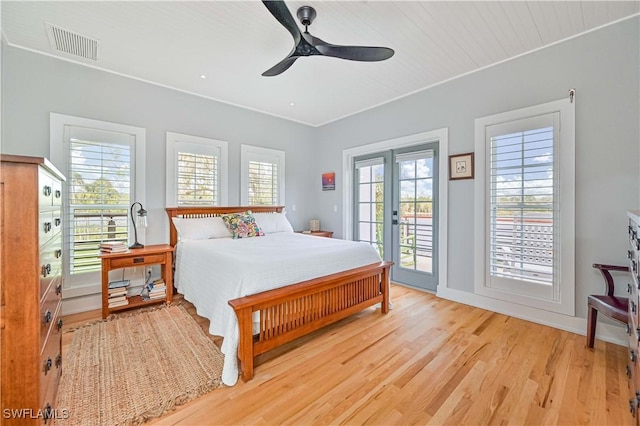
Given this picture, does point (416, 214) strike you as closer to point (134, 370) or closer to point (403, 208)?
point (403, 208)

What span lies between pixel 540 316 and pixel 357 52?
3125 mm

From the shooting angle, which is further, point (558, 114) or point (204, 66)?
point (204, 66)

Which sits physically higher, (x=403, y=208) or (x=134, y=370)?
(x=403, y=208)

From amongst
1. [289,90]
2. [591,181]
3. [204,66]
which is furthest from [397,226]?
[204,66]

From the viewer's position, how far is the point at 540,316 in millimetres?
2758

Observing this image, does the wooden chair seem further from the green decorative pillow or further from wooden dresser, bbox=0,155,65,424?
the green decorative pillow

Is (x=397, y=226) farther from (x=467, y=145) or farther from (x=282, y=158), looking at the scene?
(x=282, y=158)

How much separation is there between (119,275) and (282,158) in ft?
9.85

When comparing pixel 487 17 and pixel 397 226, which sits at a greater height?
pixel 487 17

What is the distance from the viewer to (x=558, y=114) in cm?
264

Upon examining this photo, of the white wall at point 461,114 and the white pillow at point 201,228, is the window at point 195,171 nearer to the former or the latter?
the white wall at point 461,114

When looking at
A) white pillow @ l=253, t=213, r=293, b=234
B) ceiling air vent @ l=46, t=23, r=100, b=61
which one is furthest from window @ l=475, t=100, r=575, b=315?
ceiling air vent @ l=46, t=23, r=100, b=61

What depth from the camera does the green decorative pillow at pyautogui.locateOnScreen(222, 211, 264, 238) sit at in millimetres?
3652

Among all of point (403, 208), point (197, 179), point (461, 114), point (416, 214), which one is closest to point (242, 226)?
point (197, 179)
